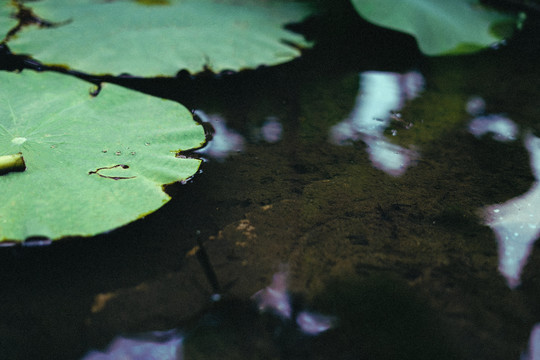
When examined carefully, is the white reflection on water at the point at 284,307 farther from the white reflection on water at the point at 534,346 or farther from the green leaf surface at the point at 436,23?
the green leaf surface at the point at 436,23

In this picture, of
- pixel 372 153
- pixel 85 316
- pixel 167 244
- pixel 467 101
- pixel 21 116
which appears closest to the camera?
pixel 85 316

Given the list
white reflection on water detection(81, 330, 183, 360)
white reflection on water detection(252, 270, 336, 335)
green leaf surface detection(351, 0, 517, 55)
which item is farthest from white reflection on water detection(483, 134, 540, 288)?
green leaf surface detection(351, 0, 517, 55)

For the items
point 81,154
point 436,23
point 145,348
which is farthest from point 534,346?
point 436,23

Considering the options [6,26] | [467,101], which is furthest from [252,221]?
[6,26]

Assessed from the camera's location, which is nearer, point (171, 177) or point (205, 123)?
point (171, 177)

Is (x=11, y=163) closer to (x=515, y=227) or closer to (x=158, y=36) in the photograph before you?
(x=158, y=36)

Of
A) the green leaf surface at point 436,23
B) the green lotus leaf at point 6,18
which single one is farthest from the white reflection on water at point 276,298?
the green lotus leaf at point 6,18

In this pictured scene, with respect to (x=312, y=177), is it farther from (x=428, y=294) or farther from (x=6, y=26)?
(x=6, y=26)
